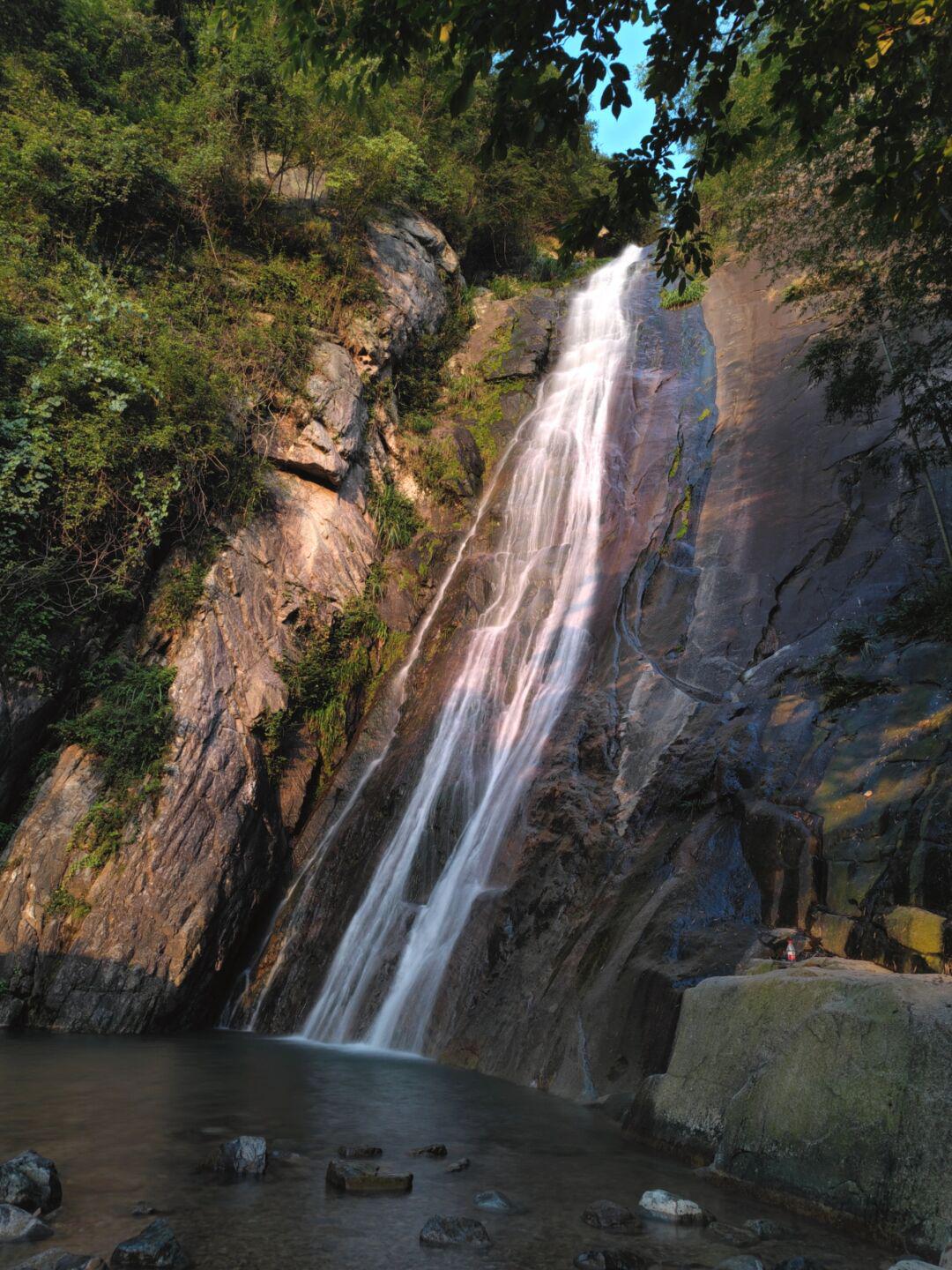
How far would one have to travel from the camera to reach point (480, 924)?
31.9 ft

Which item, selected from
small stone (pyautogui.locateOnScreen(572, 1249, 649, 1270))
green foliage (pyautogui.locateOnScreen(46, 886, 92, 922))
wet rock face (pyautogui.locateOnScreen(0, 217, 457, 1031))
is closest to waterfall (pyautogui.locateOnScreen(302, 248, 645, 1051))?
wet rock face (pyautogui.locateOnScreen(0, 217, 457, 1031))

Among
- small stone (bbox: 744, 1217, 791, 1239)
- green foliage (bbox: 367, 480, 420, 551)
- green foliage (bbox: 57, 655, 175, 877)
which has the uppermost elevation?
green foliage (bbox: 367, 480, 420, 551)

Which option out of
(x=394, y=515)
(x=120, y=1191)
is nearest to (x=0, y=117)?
(x=394, y=515)

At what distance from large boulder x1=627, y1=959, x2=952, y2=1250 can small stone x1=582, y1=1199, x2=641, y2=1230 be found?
3.09 feet

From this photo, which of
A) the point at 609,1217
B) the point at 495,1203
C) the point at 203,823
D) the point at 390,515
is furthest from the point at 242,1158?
the point at 390,515

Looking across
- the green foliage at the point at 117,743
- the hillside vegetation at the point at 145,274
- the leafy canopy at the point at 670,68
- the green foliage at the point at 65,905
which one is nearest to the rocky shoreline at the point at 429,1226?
the leafy canopy at the point at 670,68

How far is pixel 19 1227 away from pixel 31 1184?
0.39m

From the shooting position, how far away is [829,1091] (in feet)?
14.3

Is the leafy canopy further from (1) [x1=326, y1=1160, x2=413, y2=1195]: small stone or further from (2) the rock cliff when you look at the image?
(1) [x1=326, y1=1160, x2=413, y2=1195]: small stone

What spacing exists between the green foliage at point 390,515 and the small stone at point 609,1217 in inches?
525

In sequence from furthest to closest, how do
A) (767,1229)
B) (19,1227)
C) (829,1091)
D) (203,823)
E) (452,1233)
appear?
(203,823), (829,1091), (767,1229), (452,1233), (19,1227)

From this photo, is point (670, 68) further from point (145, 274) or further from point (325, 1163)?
point (145, 274)

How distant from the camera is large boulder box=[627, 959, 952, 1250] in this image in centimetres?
394

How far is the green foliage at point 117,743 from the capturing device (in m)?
10.6
